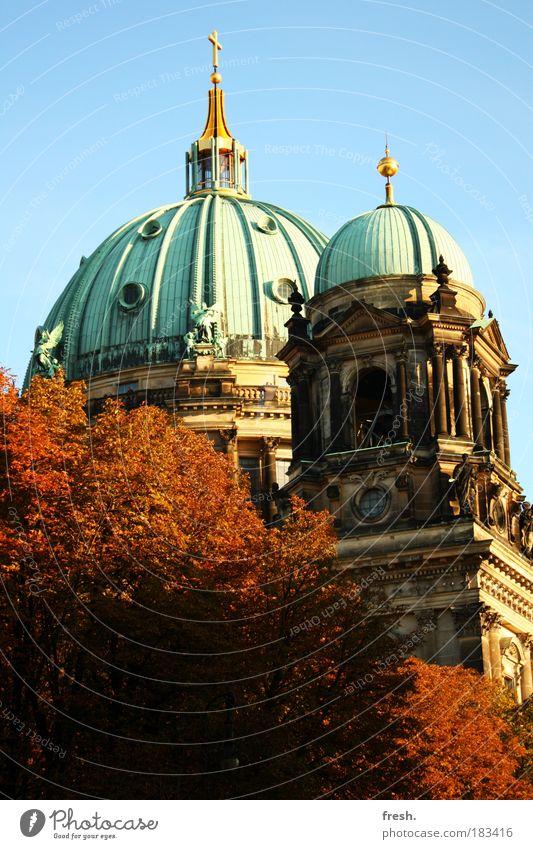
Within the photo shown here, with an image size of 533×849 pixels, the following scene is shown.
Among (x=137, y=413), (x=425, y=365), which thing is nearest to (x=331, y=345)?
(x=425, y=365)

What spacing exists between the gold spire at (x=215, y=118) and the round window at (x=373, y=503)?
46953 mm

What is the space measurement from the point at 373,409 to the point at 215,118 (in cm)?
4374

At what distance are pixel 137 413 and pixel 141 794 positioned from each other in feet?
54.4

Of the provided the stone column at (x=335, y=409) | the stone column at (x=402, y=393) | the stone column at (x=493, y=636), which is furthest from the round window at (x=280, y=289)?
the stone column at (x=493, y=636)

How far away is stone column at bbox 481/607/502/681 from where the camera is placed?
72000mm

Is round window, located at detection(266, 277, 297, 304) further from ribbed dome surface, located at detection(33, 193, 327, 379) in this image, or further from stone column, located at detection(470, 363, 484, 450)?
stone column, located at detection(470, 363, 484, 450)

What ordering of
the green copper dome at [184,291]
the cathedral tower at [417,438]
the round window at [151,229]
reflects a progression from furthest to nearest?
1. the round window at [151,229]
2. the green copper dome at [184,291]
3. the cathedral tower at [417,438]

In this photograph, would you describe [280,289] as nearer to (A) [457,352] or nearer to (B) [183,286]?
(B) [183,286]

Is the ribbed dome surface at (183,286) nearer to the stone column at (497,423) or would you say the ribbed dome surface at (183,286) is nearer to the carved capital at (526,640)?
the stone column at (497,423)

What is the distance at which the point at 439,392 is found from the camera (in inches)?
3027

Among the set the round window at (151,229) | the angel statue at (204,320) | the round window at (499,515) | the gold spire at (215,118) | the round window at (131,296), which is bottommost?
the round window at (499,515)

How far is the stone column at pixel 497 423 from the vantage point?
264ft

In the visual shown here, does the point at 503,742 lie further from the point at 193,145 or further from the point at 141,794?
the point at 193,145

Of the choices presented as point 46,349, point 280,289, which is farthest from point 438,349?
point 46,349
